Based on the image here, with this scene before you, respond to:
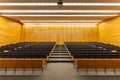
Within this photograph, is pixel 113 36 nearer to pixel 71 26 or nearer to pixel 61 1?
pixel 71 26

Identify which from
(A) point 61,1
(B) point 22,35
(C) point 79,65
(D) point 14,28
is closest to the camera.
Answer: (C) point 79,65

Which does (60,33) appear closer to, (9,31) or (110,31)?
(110,31)

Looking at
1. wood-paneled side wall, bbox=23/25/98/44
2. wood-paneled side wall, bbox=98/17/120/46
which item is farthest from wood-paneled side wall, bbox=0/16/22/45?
wood-paneled side wall, bbox=98/17/120/46

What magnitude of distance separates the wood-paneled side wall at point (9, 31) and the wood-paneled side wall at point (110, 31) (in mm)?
11205

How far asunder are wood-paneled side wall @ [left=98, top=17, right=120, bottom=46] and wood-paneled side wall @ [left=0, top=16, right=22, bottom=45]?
36.8 feet

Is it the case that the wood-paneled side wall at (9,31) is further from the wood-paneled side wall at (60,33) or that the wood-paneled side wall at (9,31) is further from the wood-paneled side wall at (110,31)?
the wood-paneled side wall at (110,31)

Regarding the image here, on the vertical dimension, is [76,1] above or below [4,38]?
above

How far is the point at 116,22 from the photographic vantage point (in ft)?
45.9

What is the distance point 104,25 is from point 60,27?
608 centimetres

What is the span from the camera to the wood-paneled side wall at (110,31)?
13.7 metres

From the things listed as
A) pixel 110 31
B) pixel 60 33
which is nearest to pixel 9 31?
pixel 60 33

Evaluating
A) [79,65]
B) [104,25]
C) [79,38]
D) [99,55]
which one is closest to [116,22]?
[104,25]

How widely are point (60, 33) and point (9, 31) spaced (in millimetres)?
7113

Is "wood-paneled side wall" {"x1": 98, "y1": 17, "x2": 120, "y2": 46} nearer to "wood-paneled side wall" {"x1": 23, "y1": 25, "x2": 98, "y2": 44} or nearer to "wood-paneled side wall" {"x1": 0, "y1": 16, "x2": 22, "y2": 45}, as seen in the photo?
"wood-paneled side wall" {"x1": 23, "y1": 25, "x2": 98, "y2": 44}
